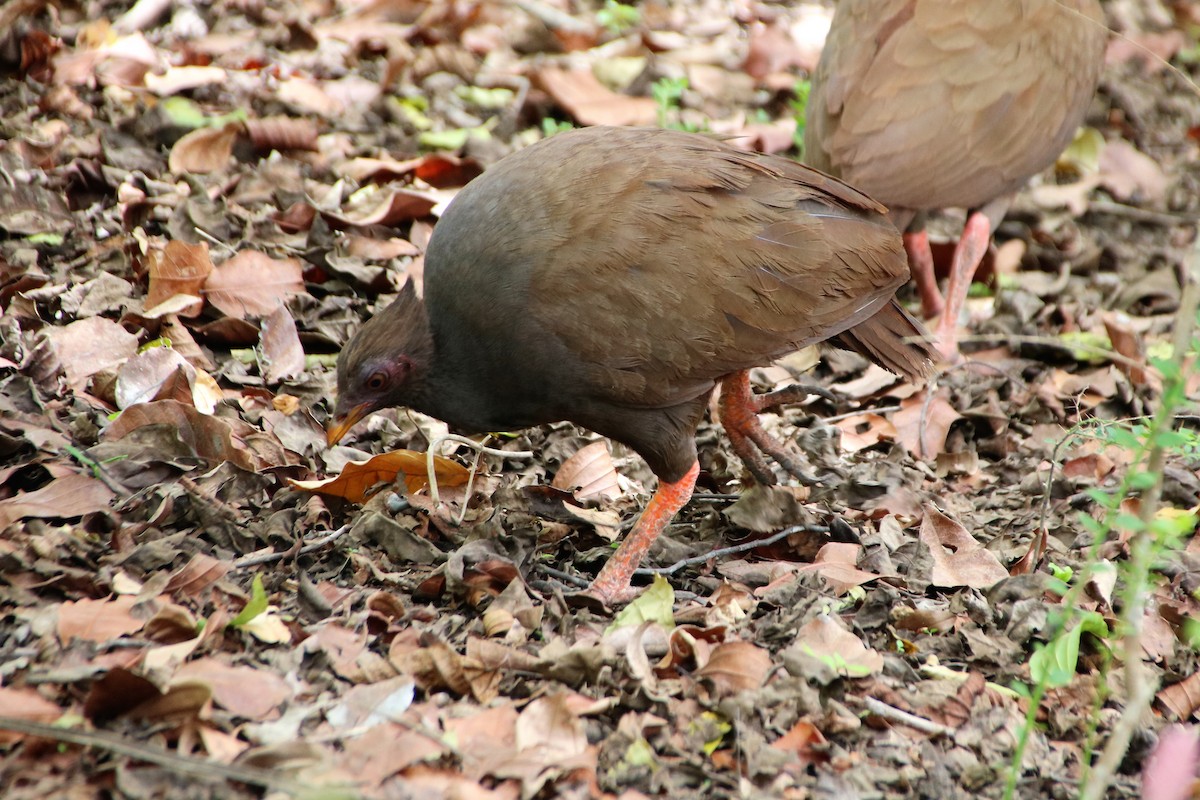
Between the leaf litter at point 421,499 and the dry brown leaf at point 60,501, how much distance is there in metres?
0.01

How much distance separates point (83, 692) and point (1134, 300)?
225 inches

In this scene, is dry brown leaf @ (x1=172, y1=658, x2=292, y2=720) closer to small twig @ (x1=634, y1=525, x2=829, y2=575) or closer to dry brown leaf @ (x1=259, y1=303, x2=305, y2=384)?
small twig @ (x1=634, y1=525, x2=829, y2=575)

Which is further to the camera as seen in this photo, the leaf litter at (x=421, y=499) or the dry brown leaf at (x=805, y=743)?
the dry brown leaf at (x=805, y=743)

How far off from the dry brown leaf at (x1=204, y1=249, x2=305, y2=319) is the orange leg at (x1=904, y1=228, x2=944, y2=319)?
3.07 m

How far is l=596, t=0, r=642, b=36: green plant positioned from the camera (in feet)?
26.6

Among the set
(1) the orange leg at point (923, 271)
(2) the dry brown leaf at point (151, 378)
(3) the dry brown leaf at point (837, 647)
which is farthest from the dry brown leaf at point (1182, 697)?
(2) the dry brown leaf at point (151, 378)

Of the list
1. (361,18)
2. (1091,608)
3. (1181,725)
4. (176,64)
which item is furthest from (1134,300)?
(176,64)

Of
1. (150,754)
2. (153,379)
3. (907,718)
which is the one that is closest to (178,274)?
(153,379)

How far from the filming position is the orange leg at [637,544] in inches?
157

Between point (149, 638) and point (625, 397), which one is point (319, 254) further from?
point (149, 638)

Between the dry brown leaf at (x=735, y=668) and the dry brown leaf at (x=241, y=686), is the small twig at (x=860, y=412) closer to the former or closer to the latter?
the dry brown leaf at (x=735, y=668)

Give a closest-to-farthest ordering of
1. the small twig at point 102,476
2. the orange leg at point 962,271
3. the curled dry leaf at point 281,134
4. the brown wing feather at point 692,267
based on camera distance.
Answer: the small twig at point 102,476
the brown wing feather at point 692,267
the orange leg at point 962,271
the curled dry leaf at point 281,134

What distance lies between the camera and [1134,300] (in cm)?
660

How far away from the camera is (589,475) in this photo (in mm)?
4852
